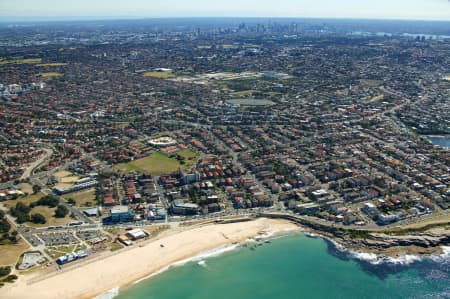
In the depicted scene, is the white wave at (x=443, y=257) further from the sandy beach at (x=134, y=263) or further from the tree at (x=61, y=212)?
the tree at (x=61, y=212)

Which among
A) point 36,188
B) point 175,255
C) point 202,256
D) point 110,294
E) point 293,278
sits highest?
point 36,188

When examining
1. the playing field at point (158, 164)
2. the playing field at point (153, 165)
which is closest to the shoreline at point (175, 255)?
the playing field at point (153, 165)

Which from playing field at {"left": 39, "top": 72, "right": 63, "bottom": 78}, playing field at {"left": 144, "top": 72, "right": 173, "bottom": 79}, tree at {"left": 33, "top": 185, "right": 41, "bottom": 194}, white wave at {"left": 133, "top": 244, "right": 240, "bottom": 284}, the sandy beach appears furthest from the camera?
playing field at {"left": 144, "top": 72, "right": 173, "bottom": 79}

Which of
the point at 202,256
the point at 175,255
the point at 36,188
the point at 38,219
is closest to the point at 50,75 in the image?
the point at 36,188

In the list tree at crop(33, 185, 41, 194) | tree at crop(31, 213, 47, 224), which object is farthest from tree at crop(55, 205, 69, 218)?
tree at crop(33, 185, 41, 194)

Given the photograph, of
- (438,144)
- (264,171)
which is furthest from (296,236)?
(438,144)

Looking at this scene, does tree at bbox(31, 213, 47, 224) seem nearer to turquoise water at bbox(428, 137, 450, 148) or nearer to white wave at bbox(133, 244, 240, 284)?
white wave at bbox(133, 244, 240, 284)

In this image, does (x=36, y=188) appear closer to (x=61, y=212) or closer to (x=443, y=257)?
(x=61, y=212)
